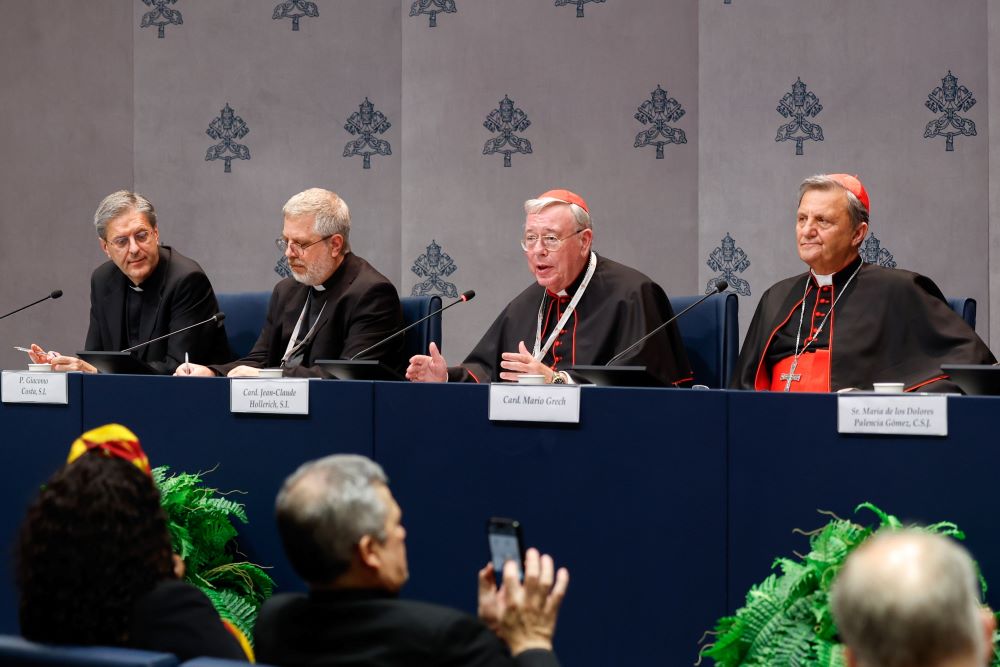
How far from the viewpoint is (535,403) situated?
2.87 m

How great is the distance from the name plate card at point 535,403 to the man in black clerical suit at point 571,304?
4.29 ft

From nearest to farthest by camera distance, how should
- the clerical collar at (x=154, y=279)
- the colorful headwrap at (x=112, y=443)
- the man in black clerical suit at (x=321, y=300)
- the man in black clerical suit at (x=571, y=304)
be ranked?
1. the colorful headwrap at (x=112, y=443)
2. the man in black clerical suit at (x=571, y=304)
3. the man in black clerical suit at (x=321, y=300)
4. the clerical collar at (x=154, y=279)

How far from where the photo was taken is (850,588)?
118 centimetres

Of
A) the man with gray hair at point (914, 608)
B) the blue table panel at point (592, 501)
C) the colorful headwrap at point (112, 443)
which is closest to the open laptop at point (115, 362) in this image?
the blue table panel at point (592, 501)

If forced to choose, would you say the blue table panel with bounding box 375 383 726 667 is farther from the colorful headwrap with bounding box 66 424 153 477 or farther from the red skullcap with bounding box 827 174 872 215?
the red skullcap with bounding box 827 174 872 215

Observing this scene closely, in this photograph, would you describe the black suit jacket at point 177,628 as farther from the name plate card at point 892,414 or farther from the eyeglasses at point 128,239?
the eyeglasses at point 128,239

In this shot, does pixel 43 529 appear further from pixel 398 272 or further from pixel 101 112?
pixel 101 112

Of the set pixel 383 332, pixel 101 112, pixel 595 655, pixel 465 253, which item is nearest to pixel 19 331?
pixel 101 112

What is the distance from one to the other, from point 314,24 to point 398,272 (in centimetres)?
142

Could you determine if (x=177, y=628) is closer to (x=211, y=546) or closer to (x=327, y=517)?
(x=327, y=517)

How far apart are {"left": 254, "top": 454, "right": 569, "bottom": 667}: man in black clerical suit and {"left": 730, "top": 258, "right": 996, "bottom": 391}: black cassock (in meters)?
2.30

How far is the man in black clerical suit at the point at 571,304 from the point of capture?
171 inches

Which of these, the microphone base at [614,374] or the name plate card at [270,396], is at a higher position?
the microphone base at [614,374]

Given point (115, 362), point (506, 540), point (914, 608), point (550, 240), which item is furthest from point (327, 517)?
point (550, 240)
